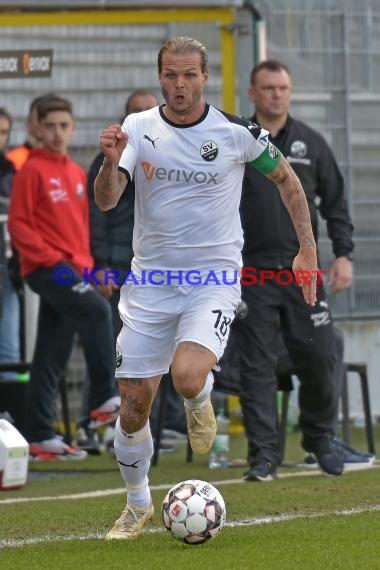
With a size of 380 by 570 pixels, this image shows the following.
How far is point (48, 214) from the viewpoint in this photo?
10844mm

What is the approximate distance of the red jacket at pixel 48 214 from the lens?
1063 centimetres

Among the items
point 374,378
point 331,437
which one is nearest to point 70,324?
point 331,437

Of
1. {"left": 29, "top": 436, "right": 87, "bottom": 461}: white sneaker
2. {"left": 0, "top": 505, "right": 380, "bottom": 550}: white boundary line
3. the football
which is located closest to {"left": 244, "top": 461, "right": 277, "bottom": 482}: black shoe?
{"left": 0, "top": 505, "right": 380, "bottom": 550}: white boundary line

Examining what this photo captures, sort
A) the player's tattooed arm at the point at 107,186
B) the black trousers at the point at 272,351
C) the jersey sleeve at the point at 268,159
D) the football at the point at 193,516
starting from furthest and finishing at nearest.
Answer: the black trousers at the point at 272,351, the jersey sleeve at the point at 268,159, the player's tattooed arm at the point at 107,186, the football at the point at 193,516

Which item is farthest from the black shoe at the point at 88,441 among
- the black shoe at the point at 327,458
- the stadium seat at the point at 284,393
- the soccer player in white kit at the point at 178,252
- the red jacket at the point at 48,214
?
the soccer player in white kit at the point at 178,252

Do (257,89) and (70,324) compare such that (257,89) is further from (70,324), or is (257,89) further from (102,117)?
(102,117)

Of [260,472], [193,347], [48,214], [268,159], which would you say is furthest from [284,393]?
[193,347]

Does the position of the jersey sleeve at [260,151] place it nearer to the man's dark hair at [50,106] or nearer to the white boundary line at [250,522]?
the white boundary line at [250,522]

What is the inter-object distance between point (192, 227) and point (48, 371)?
13.7 ft

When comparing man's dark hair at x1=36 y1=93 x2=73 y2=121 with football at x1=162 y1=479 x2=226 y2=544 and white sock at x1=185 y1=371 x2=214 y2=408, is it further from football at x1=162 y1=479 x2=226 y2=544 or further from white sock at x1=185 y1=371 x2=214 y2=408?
football at x1=162 y1=479 x2=226 y2=544

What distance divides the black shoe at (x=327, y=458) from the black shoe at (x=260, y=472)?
0.42 meters

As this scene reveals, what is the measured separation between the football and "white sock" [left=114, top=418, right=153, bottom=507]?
46 centimetres

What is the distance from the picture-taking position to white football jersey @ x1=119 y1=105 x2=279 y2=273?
6922 millimetres

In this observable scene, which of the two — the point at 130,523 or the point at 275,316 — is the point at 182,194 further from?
the point at 275,316
